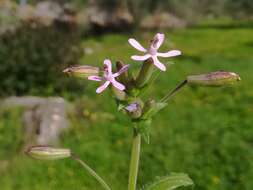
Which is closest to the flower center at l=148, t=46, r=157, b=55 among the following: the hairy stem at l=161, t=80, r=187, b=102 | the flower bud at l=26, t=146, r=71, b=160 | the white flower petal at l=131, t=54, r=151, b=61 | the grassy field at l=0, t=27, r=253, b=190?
the white flower petal at l=131, t=54, r=151, b=61

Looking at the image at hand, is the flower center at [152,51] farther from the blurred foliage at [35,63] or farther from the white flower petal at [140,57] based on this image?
the blurred foliage at [35,63]

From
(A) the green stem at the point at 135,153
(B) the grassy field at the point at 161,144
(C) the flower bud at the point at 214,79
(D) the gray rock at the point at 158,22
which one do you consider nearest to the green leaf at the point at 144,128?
(A) the green stem at the point at 135,153

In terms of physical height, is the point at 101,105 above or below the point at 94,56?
below

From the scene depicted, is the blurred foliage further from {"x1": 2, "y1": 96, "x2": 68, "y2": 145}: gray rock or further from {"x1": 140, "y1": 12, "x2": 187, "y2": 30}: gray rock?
{"x1": 140, "y1": 12, "x2": 187, "y2": 30}: gray rock

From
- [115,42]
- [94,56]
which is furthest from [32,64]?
[115,42]

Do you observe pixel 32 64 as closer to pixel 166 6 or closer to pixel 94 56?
pixel 94 56

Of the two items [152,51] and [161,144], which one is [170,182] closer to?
[152,51]
